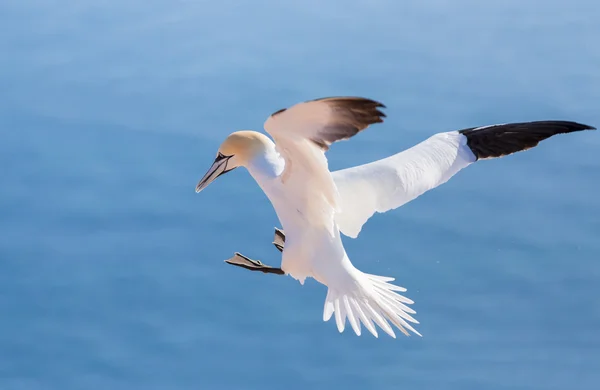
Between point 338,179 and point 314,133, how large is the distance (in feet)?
1.83

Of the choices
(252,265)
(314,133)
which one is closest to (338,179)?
(252,265)

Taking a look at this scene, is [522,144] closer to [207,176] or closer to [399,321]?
[399,321]

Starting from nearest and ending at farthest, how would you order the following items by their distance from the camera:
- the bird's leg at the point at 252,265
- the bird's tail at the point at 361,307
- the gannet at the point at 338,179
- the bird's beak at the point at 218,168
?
the gannet at the point at 338,179 → the bird's tail at the point at 361,307 → the bird's beak at the point at 218,168 → the bird's leg at the point at 252,265

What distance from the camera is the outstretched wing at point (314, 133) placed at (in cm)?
290

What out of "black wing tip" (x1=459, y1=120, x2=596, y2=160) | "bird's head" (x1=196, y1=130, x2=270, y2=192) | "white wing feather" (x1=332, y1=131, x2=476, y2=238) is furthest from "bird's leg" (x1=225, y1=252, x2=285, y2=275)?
"black wing tip" (x1=459, y1=120, x2=596, y2=160)

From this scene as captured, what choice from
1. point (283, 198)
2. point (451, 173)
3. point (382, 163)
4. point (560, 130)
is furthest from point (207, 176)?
point (560, 130)

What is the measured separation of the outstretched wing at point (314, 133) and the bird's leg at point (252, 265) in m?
0.39

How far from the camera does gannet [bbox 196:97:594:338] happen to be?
3.00 m

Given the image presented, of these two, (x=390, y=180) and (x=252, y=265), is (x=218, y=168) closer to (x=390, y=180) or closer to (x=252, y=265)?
(x=252, y=265)

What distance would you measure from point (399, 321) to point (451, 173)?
618 mm

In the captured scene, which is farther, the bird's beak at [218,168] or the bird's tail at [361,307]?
the bird's beak at [218,168]

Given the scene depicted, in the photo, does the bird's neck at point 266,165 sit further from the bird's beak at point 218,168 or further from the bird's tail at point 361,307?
the bird's tail at point 361,307

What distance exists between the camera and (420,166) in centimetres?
370

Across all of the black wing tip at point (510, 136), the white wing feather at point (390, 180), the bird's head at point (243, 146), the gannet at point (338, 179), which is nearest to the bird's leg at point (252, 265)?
the gannet at point (338, 179)
